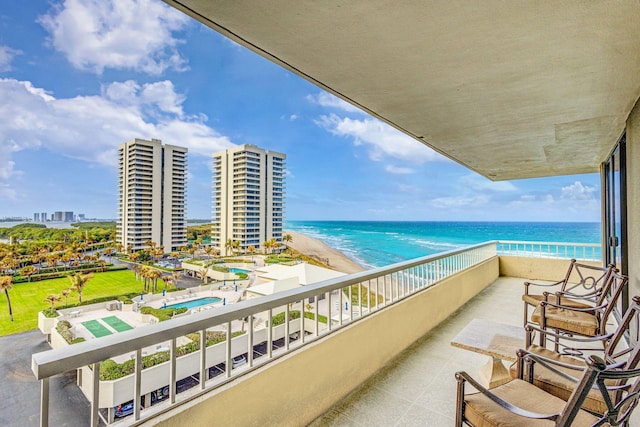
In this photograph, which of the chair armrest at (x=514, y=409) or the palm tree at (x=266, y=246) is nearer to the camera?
the chair armrest at (x=514, y=409)

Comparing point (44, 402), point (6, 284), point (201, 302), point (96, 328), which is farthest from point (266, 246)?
point (44, 402)

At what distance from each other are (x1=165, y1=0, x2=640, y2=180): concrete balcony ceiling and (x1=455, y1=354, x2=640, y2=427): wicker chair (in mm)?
1375

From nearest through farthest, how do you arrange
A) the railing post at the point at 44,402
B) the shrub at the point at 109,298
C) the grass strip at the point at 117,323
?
the railing post at the point at 44,402 < the grass strip at the point at 117,323 < the shrub at the point at 109,298

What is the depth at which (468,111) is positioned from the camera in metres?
2.45

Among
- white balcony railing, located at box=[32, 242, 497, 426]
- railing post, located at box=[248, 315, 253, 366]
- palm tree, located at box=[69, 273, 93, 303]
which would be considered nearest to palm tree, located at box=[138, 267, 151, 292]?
palm tree, located at box=[69, 273, 93, 303]

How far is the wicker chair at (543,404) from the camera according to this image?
97 cm

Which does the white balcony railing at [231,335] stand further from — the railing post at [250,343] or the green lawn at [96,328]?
the green lawn at [96,328]

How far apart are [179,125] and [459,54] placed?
22.1 metres

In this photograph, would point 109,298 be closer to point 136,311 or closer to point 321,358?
point 136,311

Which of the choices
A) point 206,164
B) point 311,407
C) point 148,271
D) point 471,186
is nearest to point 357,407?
point 311,407

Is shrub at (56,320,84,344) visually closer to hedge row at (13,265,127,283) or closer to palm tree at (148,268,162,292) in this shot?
hedge row at (13,265,127,283)

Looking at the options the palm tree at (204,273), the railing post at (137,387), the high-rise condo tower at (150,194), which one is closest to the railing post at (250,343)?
the railing post at (137,387)

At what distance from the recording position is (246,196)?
1155 centimetres

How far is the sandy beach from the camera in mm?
20158
